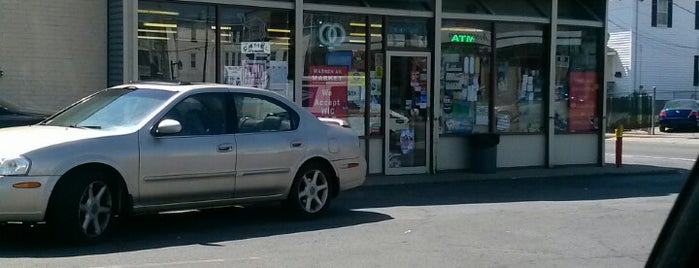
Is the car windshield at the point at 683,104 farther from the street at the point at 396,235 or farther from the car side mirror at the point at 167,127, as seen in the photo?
the car side mirror at the point at 167,127

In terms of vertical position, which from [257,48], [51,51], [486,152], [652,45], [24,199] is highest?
[652,45]

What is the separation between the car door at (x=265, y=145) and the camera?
9.05m

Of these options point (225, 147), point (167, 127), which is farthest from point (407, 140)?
point (167, 127)

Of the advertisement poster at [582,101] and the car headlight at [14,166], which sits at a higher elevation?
the advertisement poster at [582,101]

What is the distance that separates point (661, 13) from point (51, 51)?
33516 mm

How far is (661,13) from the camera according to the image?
39.9m

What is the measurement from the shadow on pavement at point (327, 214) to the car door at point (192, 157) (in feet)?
1.49

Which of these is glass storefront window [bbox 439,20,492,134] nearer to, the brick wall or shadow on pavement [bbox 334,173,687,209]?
shadow on pavement [bbox 334,173,687,209]

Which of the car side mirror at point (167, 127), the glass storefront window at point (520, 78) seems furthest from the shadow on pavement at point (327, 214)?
the glass storefront window at point (520, 78)

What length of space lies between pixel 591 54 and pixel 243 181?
36.4 ft

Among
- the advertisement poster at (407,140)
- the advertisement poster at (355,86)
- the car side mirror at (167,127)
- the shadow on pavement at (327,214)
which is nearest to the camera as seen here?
the shadow on pavement at (327,214)

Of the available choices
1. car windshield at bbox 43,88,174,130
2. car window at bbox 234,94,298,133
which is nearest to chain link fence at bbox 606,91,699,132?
car window at bbox 234,94,298,133

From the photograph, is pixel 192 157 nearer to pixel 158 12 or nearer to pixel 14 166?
pixel 14 166

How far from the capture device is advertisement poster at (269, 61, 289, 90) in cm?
1398
